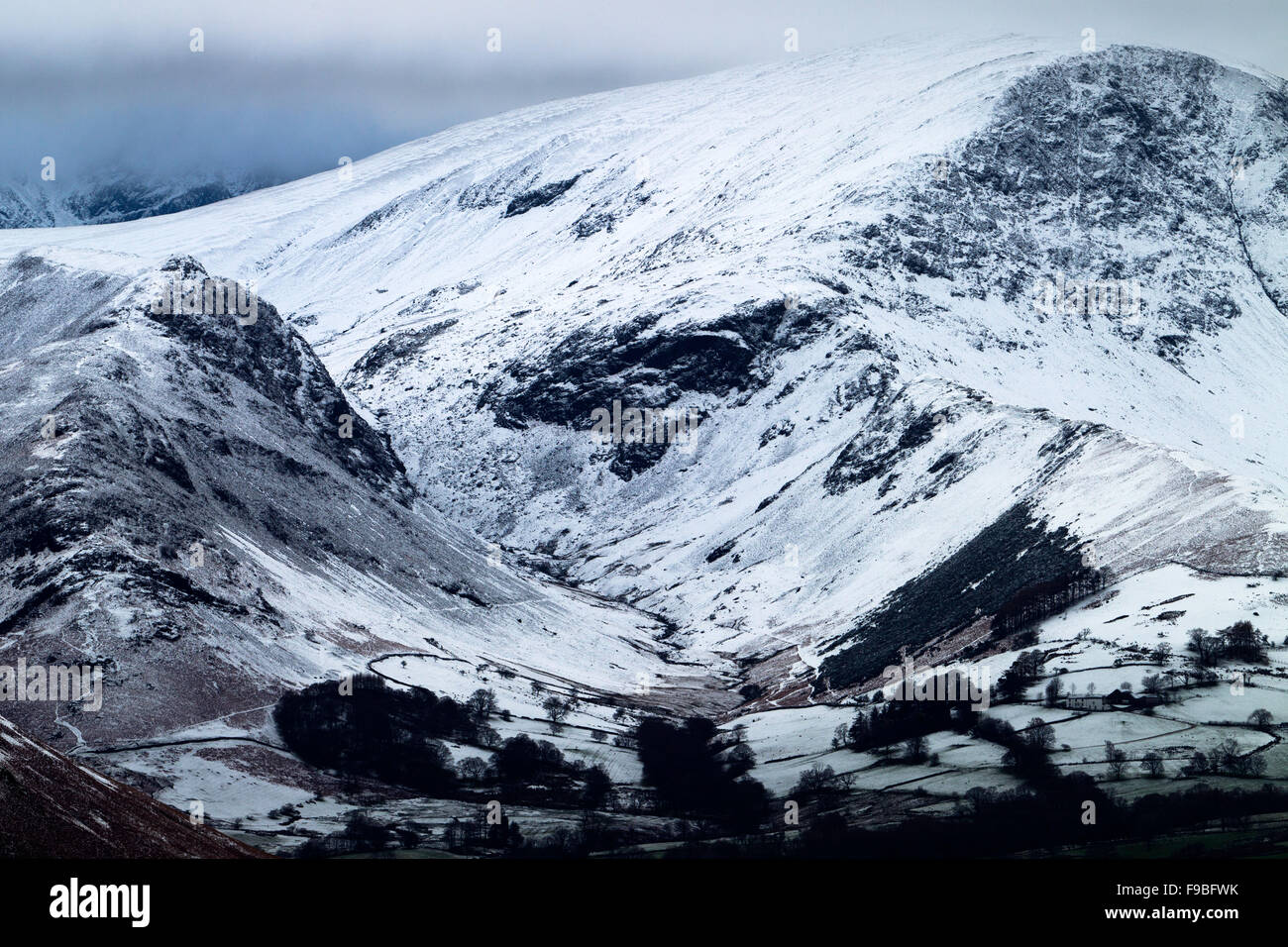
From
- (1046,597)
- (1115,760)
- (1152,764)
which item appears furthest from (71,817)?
(1046,597)

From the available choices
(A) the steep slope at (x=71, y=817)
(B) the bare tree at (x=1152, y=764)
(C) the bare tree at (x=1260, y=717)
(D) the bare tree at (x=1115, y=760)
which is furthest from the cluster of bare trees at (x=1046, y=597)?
(A) the steep slope at (x=71, y=817)

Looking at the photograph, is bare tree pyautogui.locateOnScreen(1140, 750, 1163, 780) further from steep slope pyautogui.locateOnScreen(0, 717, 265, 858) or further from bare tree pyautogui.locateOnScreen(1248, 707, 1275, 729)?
steep slope pyautogui.locateOnScreen(0, 717, 265, 858)

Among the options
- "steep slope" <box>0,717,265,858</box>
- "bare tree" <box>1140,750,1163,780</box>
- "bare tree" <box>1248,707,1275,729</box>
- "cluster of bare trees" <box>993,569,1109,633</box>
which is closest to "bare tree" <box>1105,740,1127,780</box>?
"bare tree" <box>1140,750,1163,780</box>

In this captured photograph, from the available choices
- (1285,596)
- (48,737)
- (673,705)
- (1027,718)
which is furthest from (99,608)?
(1285,596)

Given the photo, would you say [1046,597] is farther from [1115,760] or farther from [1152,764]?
[1152,764]

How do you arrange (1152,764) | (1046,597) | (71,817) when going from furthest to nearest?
(1046,597) → (1152,764) → (71,817)

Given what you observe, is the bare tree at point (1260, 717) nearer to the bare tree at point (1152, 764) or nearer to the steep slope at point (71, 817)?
the bare tree at point (1152, 764)
